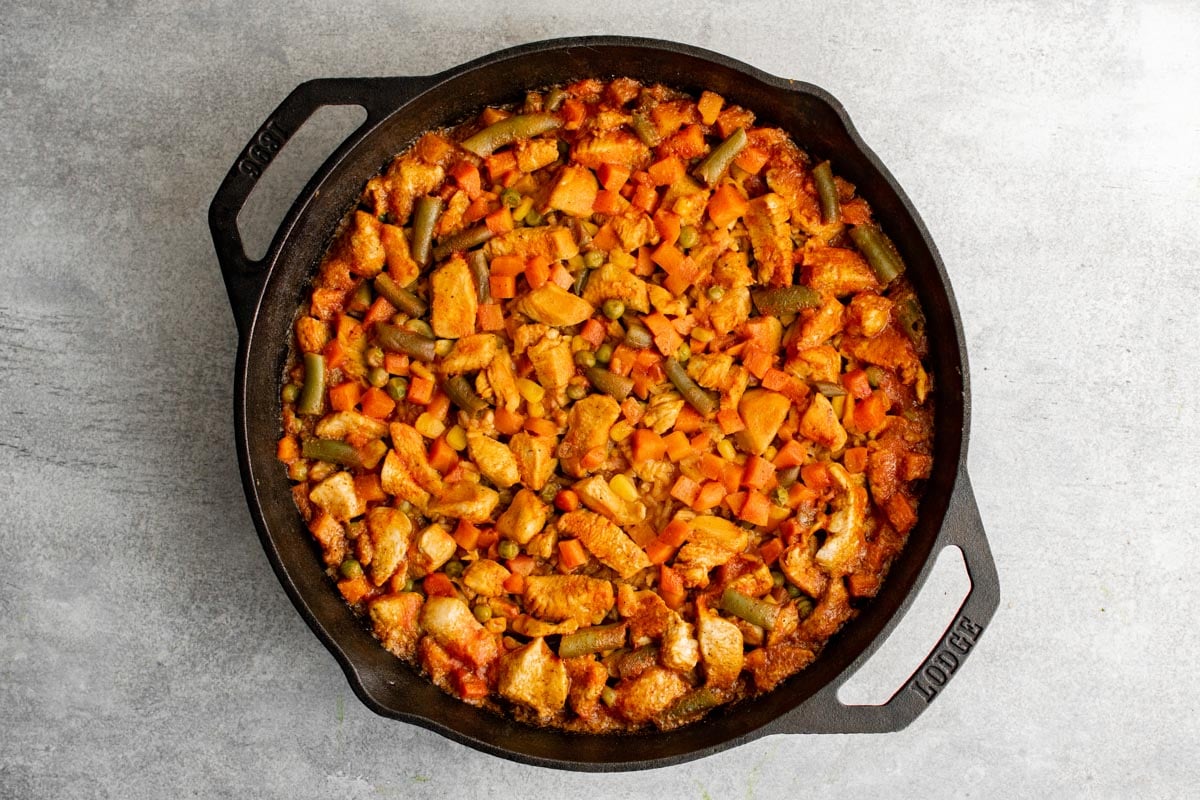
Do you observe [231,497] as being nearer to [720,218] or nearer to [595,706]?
[595,706]

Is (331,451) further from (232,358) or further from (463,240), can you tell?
(463,240)

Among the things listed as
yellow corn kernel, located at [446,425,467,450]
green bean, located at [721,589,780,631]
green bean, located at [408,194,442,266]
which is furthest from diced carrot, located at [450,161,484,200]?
green bean, located at [721,589,780,631]

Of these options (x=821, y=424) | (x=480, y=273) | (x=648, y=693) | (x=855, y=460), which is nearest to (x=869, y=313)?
(x=821, y=424)

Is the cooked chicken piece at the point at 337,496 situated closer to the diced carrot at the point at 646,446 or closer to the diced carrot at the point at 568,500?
the diced carrot at the point at 568,500

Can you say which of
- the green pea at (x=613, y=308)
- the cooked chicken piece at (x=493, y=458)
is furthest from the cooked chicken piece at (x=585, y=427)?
the green pea at (x=613, y=308)

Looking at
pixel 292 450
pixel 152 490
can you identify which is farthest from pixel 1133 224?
pixel 152 490

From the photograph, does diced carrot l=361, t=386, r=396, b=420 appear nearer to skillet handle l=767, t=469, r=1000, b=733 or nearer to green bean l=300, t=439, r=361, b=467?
green bean l=300, t=439, r=361, b=467
